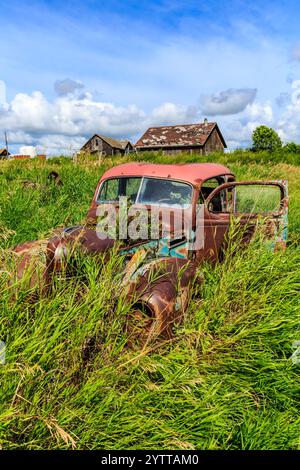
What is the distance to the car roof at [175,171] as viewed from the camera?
4258mm

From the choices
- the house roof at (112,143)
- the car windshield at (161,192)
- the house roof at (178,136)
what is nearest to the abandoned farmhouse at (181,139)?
the house roof at (178,136)

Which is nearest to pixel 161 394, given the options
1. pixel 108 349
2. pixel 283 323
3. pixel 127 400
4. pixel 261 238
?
pixel 127 400

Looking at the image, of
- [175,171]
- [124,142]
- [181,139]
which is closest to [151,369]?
[175,171]

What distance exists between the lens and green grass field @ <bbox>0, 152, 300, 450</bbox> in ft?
6.13

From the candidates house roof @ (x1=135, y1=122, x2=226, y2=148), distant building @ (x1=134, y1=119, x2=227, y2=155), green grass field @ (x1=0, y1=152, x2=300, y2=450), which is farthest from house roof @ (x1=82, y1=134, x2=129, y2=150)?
green grass field @ (x1=0, y1=152, x2=300, y2=450)

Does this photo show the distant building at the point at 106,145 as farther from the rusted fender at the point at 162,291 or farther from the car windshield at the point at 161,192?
the rusted fender at the point at 162,291

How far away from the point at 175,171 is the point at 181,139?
125ft

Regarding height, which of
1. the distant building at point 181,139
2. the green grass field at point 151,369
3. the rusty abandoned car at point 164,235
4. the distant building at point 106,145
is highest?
the distant building at point 106,145

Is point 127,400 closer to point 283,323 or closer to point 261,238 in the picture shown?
point 283,323

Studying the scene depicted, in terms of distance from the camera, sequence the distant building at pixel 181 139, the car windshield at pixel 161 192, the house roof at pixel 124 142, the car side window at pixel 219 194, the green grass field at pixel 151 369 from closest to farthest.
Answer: the green grass field at pixel 151 369 < the car windshield at pixel 161 192 < the car side window at pixel 219 194 < the distant building at pixel 181 139 < the house roof at pixel 124 142

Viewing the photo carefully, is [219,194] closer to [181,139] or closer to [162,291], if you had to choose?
[162,291]

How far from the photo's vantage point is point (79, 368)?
2.12m

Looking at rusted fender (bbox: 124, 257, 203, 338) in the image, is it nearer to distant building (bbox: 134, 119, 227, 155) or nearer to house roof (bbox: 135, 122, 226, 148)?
distant building (bbox: 134, 119, 227, 155)
